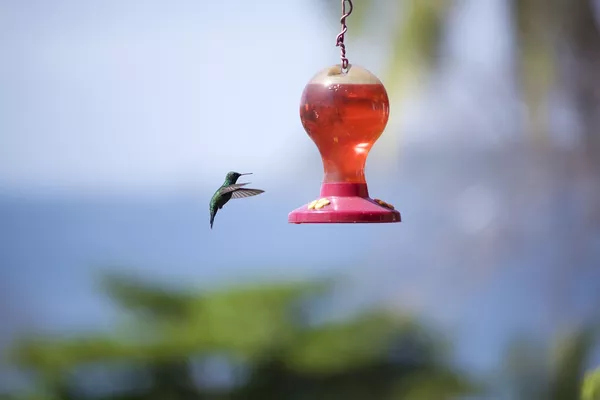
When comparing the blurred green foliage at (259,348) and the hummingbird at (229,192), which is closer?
the hummingbird at (229,192)

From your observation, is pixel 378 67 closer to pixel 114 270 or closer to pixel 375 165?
pixel 375 165

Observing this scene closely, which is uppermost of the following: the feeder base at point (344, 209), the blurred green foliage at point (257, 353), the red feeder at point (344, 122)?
the red feeder at point (344, 122)

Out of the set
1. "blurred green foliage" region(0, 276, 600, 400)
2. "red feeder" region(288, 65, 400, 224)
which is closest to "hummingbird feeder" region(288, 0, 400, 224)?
"red feeder" region(288, 65, 400, 224)

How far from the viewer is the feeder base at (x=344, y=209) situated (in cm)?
338

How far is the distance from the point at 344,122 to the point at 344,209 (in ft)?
1.24

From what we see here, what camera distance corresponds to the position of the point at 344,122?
12.1 ft

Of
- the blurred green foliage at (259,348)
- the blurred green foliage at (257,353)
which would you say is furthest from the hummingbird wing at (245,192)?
the blurred green foliage at (259,348)

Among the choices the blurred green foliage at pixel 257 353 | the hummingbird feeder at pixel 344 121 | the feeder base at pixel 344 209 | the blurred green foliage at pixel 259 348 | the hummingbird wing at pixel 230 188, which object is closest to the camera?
the feeder base at pixel 344 209

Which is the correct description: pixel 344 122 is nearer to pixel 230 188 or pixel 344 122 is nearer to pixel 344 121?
pixel 344 121

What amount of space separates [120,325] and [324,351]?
2.20m

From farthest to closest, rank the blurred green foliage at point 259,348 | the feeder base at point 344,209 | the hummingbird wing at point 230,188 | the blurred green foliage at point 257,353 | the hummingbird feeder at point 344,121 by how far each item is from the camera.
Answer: the blurred green foliage at point 259,348 → the blurred green foliage at point 257,353 → the hummingbird wing at point 230,188 → the hummingbird feeder at point 344,121 → the feeder base at point 344,209

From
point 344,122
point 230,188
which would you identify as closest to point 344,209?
point 344,122

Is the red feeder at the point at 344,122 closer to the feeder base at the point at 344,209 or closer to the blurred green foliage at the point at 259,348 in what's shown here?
the feeder base at the point at 344,209

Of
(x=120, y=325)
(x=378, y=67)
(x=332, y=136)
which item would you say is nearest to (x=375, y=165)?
(x=378, y=67)
